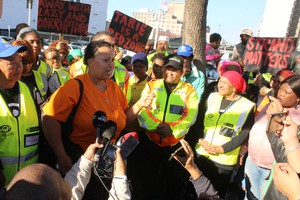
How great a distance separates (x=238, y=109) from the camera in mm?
2904

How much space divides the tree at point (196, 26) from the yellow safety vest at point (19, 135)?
310 centimetres

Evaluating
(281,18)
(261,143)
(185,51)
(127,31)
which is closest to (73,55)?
(127,31)

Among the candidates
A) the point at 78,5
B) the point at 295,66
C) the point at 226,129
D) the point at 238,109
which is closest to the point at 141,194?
the point at 226,129

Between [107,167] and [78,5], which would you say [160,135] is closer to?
[107,167]

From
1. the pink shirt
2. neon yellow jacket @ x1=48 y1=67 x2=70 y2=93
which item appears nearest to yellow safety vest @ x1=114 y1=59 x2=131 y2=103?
neon yellow jacket @ x1=48 y1=67 x2=70 y2=93

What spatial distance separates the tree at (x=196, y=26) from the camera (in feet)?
15.0

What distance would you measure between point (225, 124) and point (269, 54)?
2166 millimetres

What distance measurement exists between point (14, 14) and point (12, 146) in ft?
172

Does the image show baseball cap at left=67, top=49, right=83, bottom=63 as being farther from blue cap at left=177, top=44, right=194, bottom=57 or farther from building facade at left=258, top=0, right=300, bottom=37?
building facade at left=258, top=0, right=300, bottom=37

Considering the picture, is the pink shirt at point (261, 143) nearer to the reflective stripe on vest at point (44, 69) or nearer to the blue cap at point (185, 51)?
the blue cap at point (185, 51)

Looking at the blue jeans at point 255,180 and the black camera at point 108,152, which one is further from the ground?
the black camera at point 108,152

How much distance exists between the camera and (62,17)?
18.8 ft

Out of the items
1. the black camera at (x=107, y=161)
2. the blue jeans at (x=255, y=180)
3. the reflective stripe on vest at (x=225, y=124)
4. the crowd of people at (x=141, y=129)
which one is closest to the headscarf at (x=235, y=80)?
the crowd of people at (x=141, y=129)

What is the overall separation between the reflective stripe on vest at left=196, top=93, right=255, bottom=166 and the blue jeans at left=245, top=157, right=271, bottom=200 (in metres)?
0.19
